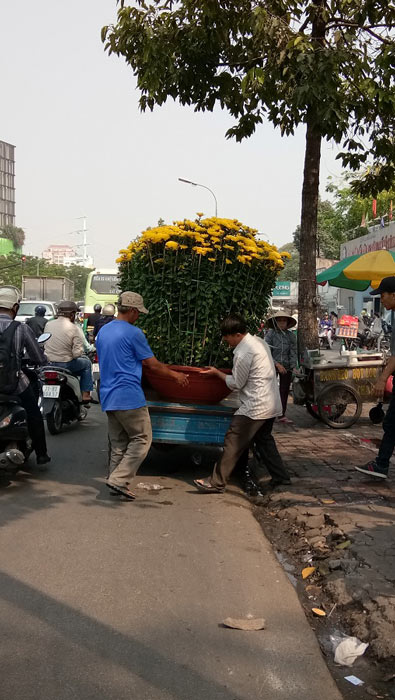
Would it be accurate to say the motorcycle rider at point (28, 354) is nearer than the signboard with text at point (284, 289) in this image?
Yes

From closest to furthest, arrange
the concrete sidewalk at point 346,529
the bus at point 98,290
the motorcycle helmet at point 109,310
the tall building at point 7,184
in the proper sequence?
the concrete sidewalk at point 346,529 < the motorcycle helmet at point 109,310 < the bus at point 98,290 < the tall building at point 7,184

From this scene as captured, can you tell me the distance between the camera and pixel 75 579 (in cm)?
418

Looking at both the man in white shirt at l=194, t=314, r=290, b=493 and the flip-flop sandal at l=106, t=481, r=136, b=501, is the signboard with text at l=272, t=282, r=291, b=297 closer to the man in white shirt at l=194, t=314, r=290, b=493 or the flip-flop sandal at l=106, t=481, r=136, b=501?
the man in white shirt at l=194, t=314, r=290, b=493

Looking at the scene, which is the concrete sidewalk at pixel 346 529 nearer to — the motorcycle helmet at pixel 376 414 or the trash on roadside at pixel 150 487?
the trash on roadside at pixel 150 487

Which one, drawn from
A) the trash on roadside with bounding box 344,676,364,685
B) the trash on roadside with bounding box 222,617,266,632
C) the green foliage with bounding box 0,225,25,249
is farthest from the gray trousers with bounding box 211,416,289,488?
the green foliage with bounding box 0,225,25,249

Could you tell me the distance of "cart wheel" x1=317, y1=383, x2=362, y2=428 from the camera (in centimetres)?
999

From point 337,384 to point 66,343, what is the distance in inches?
152

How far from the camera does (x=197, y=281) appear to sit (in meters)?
6.69

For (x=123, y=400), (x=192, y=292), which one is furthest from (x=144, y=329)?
(x=123, y=400)

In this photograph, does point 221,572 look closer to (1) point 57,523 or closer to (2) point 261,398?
(1) point 57,523

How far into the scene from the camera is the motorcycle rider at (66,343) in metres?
9.38

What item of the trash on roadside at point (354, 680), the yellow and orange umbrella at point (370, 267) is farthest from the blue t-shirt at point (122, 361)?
the yellow and orange umbrella at point (370, 267)

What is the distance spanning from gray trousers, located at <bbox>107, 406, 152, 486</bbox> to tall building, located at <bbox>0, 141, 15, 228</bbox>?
173456mm

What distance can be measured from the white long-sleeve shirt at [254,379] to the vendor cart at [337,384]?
12.8 feet
